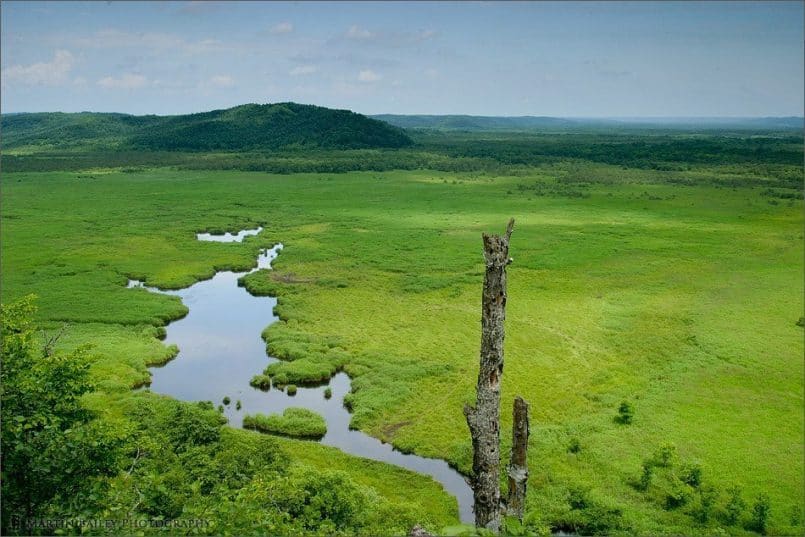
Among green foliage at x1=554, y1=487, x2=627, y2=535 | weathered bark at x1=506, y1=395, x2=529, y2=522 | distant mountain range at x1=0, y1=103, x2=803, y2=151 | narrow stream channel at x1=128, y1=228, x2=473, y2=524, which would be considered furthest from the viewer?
distant mountain range at x1=0, y1=103, x2=803, y2=151

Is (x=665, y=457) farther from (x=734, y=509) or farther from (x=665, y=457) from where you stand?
(x=734, y=509)

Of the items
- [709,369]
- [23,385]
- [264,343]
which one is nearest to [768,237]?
[709,369]

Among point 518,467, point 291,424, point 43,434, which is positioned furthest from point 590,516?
point 43,434

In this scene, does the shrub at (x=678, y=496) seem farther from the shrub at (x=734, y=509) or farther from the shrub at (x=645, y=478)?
the shrub at (x=734, y=509)

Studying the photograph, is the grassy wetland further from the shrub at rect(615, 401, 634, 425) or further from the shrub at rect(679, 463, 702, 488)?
the shrub at rect(615, 401, 634, 425)

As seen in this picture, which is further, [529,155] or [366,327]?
[529,155]

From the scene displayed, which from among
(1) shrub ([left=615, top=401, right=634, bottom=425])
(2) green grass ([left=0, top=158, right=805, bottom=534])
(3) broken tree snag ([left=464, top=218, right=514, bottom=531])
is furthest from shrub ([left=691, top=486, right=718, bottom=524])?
(3) broken tree snag ([left=464, top=218, right=514, bottom=531])

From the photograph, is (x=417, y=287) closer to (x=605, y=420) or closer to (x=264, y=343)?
(x=264, y=343)

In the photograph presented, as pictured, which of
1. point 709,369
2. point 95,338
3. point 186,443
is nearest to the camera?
point 186,443
